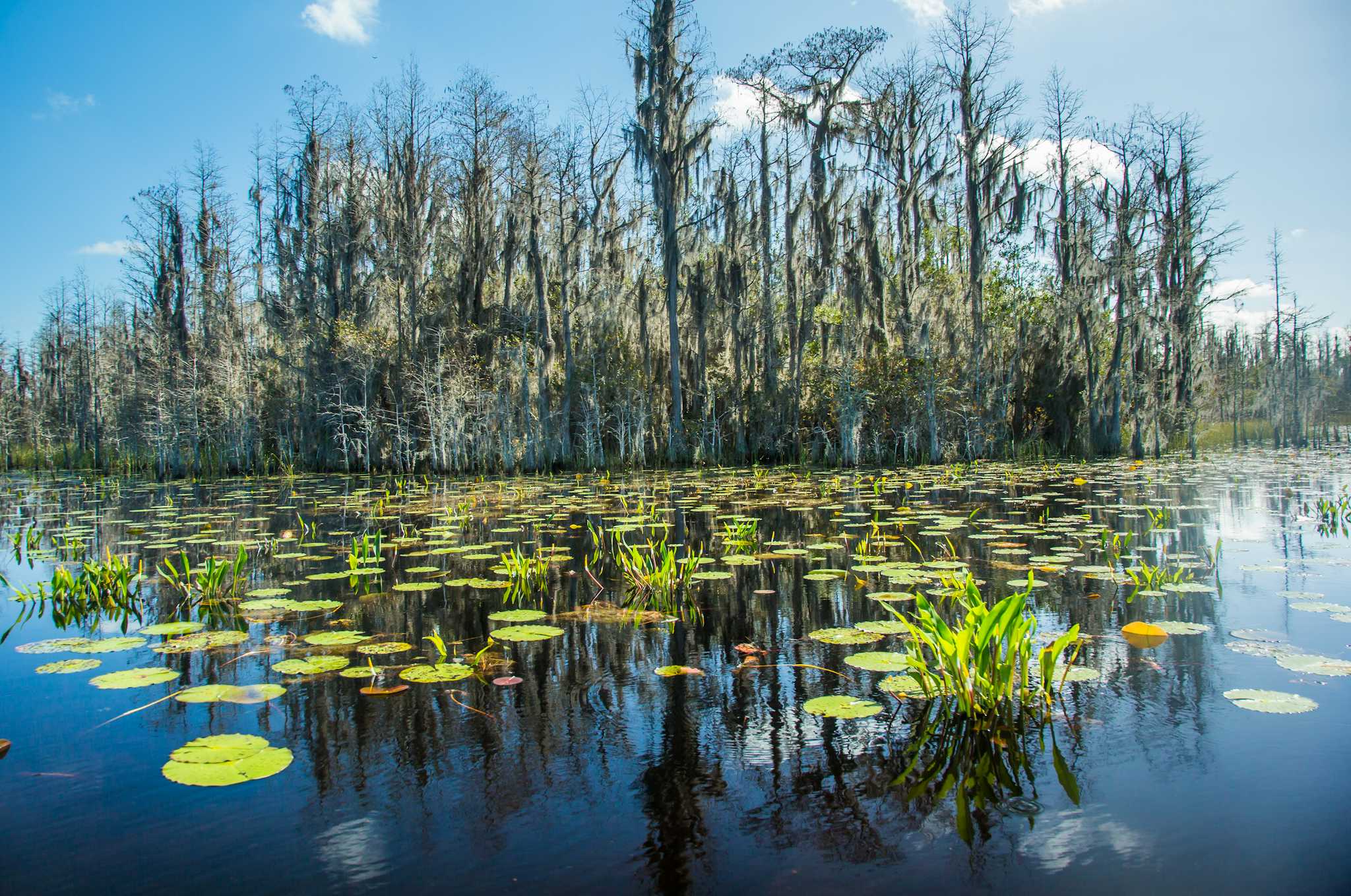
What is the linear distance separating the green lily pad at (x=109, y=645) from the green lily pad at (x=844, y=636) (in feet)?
10.7

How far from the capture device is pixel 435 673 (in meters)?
2.92

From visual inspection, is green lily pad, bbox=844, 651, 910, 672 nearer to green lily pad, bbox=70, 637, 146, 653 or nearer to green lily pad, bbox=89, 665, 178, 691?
green lily pad, bbox=89, 665, 178, 691

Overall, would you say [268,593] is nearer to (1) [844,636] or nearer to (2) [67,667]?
(2) [67,667]

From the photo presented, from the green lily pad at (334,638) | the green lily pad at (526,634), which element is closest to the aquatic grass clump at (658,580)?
the green lily pad at (526,634)

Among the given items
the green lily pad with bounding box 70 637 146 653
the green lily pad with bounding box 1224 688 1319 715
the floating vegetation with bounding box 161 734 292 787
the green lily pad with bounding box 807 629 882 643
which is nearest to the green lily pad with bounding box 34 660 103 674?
the green lily pad with bounding box 70 637 146 653

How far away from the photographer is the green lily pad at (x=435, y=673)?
2.88m

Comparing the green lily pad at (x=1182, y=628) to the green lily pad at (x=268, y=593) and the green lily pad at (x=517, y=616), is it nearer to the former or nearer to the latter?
the green lily pad at (x=517, y=616)

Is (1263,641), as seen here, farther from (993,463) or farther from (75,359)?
(75,359)

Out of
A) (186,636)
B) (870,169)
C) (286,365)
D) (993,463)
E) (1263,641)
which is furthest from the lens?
(286,365)

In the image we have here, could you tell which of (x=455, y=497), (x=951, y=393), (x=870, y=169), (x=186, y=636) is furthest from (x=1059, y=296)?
(x=186, y=636)

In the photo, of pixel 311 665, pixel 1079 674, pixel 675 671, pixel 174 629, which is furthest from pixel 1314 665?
pixel 174 629

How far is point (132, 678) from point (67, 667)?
1.84ft

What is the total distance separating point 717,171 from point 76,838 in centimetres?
2031

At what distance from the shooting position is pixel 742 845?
5.69 feet
